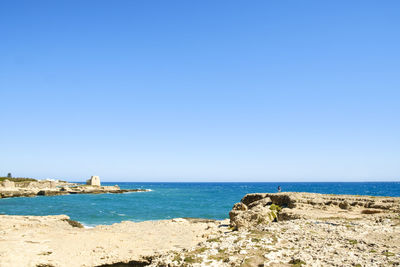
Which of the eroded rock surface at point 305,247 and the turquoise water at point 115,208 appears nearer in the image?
the eroded rock surface at point 305,247

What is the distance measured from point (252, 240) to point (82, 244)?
10.6 m

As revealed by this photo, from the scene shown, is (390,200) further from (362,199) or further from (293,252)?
(293,252)

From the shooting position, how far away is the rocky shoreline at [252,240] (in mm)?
8070

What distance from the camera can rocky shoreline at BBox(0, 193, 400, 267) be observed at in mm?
8070

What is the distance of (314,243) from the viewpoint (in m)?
9.05

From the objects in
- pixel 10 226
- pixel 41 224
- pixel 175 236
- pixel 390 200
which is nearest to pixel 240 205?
pixel 175 236

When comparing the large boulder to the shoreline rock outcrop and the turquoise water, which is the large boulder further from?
the turquoise water

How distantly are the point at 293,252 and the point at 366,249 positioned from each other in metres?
2.22

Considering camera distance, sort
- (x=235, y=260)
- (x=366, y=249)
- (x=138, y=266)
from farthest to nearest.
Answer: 1. (x=138, y=266)
2. (x=366, y=249)
3. (x=235, y=260)

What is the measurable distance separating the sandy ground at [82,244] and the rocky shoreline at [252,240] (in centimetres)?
4

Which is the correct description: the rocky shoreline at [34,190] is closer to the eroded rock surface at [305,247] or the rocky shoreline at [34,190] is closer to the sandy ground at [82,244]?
the sandy ground at [82,244]

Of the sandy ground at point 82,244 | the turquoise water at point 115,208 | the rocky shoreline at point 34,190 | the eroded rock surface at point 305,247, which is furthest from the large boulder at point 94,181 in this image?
the eroded rock surface at point 305,247

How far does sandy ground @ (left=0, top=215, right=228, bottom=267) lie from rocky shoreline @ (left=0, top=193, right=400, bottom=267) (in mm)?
39

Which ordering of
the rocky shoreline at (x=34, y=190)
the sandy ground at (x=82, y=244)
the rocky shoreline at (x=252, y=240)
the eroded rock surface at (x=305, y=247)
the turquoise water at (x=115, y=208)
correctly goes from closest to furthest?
the eroded rock surface at (x=305, y=247), the rocky shoreline at (x=252, y=240), the sandy ground at (x=82, y=244), the turquoise water at (x=115, y=208), the rocky shoreline at (x=34, y=190)
